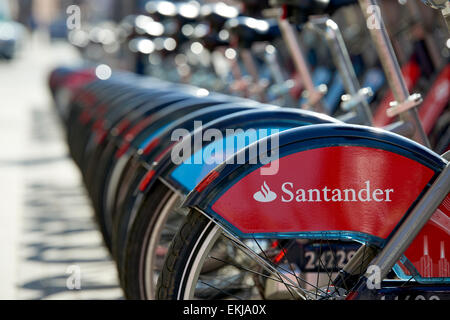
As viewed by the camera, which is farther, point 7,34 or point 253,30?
point 7,34

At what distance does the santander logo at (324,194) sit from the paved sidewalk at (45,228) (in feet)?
6.40

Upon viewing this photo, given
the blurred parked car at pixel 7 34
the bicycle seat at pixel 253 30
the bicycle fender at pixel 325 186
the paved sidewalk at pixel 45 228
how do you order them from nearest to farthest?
the bicycle fender at pixel 325 186 → the paved sidewalk at pixel 45 228 → the bicycle seat at pixel 253 30 → the blurred parked car at pixel 7 34

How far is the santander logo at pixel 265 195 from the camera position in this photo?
2248mm

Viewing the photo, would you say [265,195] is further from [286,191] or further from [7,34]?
[7,34]

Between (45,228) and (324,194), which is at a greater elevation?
(324,194)

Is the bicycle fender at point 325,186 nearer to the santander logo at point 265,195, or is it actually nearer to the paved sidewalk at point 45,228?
the santander logo at point 265,195

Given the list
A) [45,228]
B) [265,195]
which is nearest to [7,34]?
[45,228]

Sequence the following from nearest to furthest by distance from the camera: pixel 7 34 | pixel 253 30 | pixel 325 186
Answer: pixel 325 186
pixel 253 30
pixel 7 34

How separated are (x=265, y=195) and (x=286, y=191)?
0.16ft

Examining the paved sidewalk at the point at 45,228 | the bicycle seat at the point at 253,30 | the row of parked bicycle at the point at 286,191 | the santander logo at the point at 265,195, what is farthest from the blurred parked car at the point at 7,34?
the santander logo at the point at 265,195

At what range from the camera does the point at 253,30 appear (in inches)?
199

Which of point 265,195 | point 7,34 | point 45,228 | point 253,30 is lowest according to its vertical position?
point 45,228

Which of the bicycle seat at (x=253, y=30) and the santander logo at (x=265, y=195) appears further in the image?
the bicycle seat at (x=253, y=30)

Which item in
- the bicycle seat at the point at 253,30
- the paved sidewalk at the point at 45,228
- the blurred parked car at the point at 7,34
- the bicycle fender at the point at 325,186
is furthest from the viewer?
the blurred parked car at the point at 7,34
